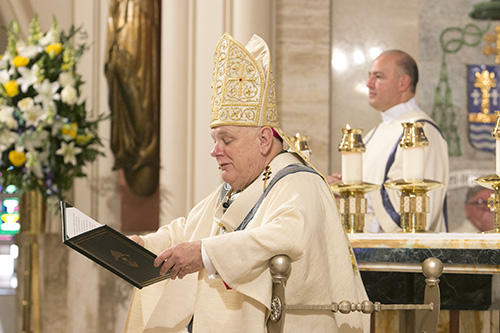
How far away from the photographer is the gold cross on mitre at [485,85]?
21.6 ft

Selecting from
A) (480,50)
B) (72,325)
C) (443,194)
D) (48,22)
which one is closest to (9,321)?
(72,325)

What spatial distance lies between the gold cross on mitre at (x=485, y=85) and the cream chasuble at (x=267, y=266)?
3.52 meters

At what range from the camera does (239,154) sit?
3469 millimetres

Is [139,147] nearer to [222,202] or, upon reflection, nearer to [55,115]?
[55,115]

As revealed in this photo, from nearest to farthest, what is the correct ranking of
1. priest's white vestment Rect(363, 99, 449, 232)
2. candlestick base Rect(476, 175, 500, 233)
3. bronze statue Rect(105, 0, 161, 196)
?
candlestick base Rect(476, 175, 500, 233) → priest's white vestment Rect(363, 99, 449, 232) → bronze statue Rect(105, 0, 161, 196)

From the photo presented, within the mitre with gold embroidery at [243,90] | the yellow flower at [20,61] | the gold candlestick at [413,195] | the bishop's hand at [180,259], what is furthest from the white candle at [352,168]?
the yellow flower at [20,61]

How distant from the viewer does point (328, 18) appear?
6.73 m

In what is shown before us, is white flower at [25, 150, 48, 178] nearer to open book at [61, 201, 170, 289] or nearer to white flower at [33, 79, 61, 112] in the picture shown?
white flower at [33, 79, 61, 112]

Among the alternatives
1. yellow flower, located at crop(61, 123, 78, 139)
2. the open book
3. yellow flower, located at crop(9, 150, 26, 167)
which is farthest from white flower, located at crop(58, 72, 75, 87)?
the open book

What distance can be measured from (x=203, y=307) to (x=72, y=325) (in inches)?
148

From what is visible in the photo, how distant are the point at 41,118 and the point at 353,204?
2490mm

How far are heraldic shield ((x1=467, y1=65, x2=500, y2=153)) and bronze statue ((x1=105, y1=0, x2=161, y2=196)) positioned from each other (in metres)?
2.53

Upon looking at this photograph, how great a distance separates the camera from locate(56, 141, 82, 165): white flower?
5.89 metres

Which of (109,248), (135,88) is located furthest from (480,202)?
(109,248)
